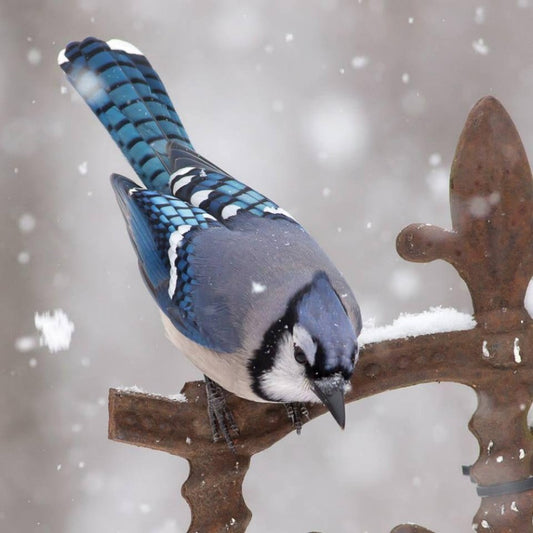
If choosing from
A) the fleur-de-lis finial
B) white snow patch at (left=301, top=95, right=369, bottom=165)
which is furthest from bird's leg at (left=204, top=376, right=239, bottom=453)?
white snow patch at (left=301, top=95, right=369, bottom=165)

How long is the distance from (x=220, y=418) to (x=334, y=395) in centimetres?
19

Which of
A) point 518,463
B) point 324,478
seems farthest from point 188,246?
point 324,478

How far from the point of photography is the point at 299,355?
176cm

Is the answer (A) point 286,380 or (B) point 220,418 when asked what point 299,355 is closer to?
(A) point 286,380

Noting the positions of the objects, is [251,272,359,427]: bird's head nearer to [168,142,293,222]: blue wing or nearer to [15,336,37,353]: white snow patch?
[168,142,293,222]: blue wing

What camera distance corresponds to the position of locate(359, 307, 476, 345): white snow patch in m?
1.70

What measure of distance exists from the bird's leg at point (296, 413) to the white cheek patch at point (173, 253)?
1.49 ft

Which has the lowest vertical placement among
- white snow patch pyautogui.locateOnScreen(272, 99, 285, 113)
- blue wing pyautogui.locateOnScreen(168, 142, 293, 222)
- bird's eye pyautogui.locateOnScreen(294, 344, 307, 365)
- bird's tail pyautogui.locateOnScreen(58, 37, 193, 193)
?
bird's eye pyautogui.locateOnScreen(294, 344, 307, 365)

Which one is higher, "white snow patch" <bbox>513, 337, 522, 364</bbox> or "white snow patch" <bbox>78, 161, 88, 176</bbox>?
"white snow patch" <bbox>78, 161, 88, 176</bbox>

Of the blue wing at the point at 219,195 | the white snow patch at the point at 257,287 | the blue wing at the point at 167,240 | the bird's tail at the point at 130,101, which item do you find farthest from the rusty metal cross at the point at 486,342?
the bird's tail at the point at 130,101

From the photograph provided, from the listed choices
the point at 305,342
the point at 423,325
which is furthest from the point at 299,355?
the point at 423,325

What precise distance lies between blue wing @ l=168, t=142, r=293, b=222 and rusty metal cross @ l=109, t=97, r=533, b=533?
1.60 ft

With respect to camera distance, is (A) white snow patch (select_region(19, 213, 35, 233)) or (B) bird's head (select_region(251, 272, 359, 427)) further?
(A) white snow patch (select_region(19, 213, 35, 233))

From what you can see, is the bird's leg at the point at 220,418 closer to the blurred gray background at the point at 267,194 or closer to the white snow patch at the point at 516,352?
the white snow patch at the point at 516,352
